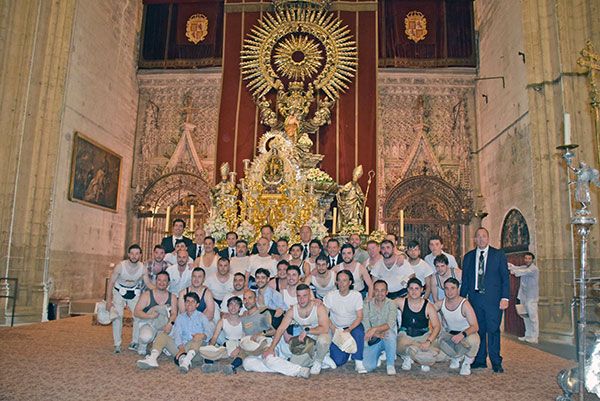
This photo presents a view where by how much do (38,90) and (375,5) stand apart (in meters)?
8.18

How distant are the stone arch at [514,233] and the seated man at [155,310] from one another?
7043 mm

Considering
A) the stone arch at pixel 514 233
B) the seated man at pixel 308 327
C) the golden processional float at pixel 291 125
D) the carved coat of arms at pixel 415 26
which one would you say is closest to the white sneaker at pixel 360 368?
the seated man at pixel 308 327

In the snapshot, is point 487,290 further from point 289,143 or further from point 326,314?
point 289,143

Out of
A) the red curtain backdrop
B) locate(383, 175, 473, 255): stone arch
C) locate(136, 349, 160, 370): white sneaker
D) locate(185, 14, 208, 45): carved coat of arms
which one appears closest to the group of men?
locate(136, 349, 160, 370): white sneaker

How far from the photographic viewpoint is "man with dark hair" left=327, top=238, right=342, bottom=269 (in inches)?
246

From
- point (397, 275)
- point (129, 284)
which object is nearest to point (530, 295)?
point (397, 275)

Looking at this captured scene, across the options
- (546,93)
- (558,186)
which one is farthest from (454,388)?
(546,93)

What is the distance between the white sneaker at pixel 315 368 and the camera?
4863mm

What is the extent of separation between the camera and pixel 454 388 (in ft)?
14.3

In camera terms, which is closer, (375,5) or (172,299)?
(172,299)

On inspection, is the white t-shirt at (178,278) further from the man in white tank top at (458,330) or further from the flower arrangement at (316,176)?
the flower arrangement at (316,176)

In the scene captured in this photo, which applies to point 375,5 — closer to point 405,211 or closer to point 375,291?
point 405,211

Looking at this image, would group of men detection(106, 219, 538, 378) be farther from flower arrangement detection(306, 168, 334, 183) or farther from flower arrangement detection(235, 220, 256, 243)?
flower arrangement detection(306, 168, 334, 183)

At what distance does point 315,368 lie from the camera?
488 centimetres
